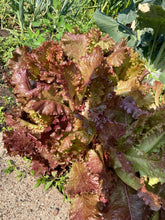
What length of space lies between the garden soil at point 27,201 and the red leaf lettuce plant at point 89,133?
194 mm

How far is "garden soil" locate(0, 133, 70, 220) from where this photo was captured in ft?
4.97

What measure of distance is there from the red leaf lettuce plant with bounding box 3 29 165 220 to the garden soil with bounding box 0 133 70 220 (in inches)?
7.7

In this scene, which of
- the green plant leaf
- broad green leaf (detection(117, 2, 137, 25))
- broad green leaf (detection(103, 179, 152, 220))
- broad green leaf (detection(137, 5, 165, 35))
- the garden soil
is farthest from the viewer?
broad green leaf (detection(117, 2, 137, 25))

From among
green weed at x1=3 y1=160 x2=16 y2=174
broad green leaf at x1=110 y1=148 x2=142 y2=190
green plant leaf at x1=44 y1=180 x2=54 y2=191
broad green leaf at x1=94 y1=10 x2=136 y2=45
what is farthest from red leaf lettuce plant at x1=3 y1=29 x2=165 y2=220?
broad green leaf at x1=94 y1=10 x2=136 y2=45

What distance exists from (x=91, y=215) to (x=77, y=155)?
1.51 ft

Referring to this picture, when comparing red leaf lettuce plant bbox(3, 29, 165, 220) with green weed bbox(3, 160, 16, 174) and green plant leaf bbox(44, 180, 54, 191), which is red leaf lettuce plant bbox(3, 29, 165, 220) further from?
green weed bbox(3, 160, 16, 174)

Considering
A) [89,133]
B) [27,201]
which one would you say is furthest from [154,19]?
[27,201]

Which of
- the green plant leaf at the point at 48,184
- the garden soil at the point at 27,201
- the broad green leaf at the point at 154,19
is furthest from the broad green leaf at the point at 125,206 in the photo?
the broad green leaf at the point at 154,19

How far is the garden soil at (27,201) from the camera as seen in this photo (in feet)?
4.97

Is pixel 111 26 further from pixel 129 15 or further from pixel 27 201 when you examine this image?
pixel 27 201

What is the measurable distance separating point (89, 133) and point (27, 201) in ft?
2.41

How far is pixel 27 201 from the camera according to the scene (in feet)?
5.17

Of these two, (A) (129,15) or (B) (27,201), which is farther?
(A) (129,15)

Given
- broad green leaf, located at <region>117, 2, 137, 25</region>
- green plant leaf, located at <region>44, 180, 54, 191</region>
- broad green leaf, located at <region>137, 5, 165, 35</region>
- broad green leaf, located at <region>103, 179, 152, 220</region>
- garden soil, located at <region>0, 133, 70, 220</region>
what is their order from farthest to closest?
broad green leaf, located at <region>117, 2, 137, 25</region> → broad green leaf, located at <region>137, 5, 165, 35</region> → green plant leaf, located at <region>44, 180, 54, 191</region> → garden soil, located at <region>0, 133, 70, 220</region> → broad green leaf, located at <region>103, 179, 152, 220</region>
